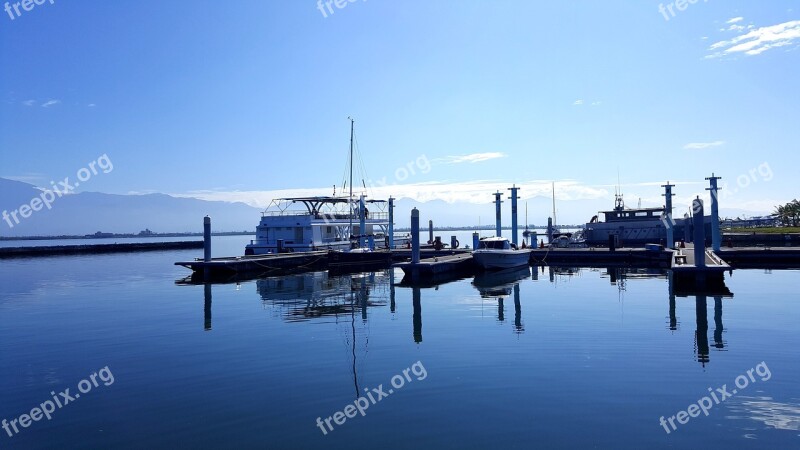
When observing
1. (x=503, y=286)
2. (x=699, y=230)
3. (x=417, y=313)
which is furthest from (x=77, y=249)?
(x=699, y=230)

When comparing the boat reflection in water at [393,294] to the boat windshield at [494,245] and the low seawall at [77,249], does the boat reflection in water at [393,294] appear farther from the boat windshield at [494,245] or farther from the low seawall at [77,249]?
the low seawall at [77,249]

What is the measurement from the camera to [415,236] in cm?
3469

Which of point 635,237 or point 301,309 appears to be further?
point 635,237

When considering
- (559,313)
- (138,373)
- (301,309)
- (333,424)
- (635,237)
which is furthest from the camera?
(635,237)

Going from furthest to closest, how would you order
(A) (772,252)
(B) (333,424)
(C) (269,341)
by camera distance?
(A) (772,252) → (C) (269,341) → (B) (333,424)

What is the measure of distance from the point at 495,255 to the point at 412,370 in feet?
86.5

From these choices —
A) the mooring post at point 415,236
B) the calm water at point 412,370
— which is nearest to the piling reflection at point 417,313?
the calm water at point 412,370

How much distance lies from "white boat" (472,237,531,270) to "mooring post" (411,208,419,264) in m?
5.36

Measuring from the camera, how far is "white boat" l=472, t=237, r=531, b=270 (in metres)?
38.4

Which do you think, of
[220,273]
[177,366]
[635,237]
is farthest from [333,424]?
[635,237]

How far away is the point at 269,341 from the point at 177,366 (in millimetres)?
3345

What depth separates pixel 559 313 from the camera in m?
21.2

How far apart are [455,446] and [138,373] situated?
9024 mm

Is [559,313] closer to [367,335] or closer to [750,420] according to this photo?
[367,335]
